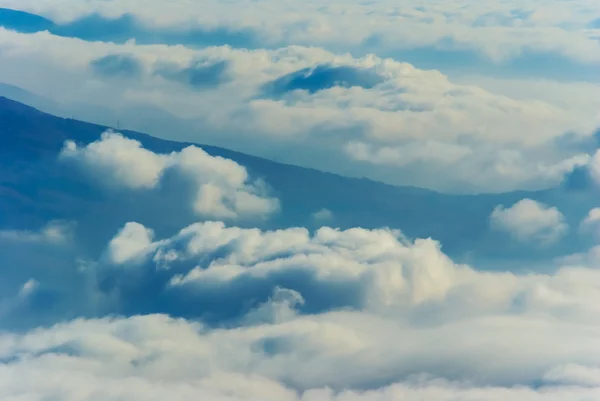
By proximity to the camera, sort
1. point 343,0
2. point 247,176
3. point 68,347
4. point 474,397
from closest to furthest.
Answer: point 474,397 < point 68,347 < point 247,176 < point 343,0

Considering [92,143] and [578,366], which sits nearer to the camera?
[578,366]

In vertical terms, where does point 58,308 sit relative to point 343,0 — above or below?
below

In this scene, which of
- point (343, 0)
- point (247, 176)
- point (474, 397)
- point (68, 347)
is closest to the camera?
point (474, 397)

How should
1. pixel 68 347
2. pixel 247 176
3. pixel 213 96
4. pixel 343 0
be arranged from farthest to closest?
pixel 343 0, pixel 213 96, pixel 247 176, pixel 68 347

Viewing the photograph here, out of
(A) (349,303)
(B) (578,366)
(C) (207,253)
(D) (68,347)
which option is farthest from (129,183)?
(B) (578,366)

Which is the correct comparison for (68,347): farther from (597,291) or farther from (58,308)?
(597,291)

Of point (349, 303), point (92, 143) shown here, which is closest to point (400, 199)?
point (349, 303)

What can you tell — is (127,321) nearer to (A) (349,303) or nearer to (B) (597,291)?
(A) (349,303)

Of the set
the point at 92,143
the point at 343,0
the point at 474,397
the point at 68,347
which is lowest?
the point at 474,397

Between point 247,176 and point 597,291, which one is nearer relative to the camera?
point 597,291
